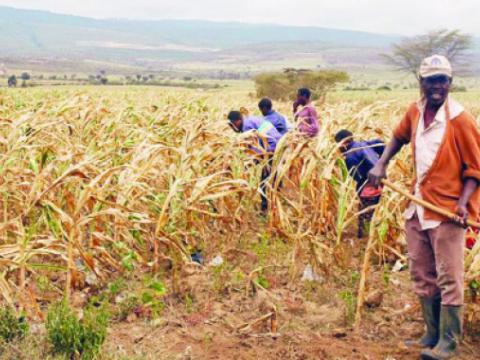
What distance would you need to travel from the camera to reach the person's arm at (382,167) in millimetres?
3961

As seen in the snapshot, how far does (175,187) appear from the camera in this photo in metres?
4.38

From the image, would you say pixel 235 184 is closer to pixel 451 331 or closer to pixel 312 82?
pixel 451 331

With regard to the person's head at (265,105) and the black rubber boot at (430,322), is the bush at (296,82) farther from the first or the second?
the black rubber boot at (430,322)

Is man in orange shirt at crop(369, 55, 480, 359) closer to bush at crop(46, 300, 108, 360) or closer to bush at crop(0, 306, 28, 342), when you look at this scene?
bush at crop(46, 300, 108, 360)

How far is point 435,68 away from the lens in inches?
142

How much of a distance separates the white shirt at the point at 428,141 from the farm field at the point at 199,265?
0.44 metres

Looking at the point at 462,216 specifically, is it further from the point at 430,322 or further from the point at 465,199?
the point at 430,322

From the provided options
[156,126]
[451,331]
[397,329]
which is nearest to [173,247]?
[397,329]

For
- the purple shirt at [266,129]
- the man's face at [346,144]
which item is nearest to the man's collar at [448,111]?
the man's face at [346,144]

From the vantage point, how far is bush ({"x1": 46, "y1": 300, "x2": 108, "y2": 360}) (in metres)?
3.54

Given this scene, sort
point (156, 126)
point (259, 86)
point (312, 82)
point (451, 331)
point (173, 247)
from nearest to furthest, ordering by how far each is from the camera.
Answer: point (451, 331)
point (173, 247)
point (156, 126)
point (312, 82)
point (259, 86)

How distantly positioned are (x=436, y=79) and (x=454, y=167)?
1.55 ft

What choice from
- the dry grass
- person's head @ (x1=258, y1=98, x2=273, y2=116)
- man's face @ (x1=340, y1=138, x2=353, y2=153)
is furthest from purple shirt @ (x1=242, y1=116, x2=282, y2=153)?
man's face @ (x1=340, y1=138, x2=353, y2=153)

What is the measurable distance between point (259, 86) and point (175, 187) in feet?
84.3
